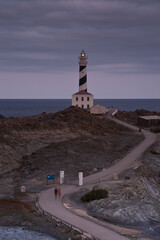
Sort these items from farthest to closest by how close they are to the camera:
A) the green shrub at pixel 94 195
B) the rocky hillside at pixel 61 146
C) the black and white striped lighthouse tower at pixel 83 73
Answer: the black and white striped lighthouse tower at pixel 83 73
the rocky hillside at pixel 61 146
the green shrub at pixel 94 195

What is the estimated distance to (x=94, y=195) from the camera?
79.6ft

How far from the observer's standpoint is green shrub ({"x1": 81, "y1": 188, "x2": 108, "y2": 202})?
24.2m

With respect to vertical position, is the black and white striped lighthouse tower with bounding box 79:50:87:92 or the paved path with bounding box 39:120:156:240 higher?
the black and white striped lighthouse tower with bounding box 79:50:87:92

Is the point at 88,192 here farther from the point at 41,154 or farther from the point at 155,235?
the point at 41,154

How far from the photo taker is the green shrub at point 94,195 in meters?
24.2

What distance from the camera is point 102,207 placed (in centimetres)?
2281

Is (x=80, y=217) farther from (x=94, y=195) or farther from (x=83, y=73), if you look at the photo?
(x=83, y=73)

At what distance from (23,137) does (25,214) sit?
27.6 metres

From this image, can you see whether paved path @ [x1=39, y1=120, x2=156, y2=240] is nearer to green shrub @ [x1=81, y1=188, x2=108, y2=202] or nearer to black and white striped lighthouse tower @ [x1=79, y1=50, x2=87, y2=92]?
green shrub @ [x1=81, y1=188, x2=108, y2=202]

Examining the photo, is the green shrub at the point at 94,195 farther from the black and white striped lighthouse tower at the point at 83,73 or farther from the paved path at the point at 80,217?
the black and white striped lighthouse tower at the point at 83,73

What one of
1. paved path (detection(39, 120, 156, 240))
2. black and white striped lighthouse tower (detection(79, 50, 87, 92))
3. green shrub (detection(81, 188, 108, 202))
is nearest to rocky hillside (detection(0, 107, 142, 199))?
paved path (detection(39, 120, 156, 240))

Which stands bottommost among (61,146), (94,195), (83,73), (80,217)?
(80,217)

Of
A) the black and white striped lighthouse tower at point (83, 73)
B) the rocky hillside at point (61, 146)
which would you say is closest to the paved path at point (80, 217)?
the rocky hillside at point (61, 146)

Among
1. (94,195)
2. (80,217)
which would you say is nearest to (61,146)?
(94,195)
